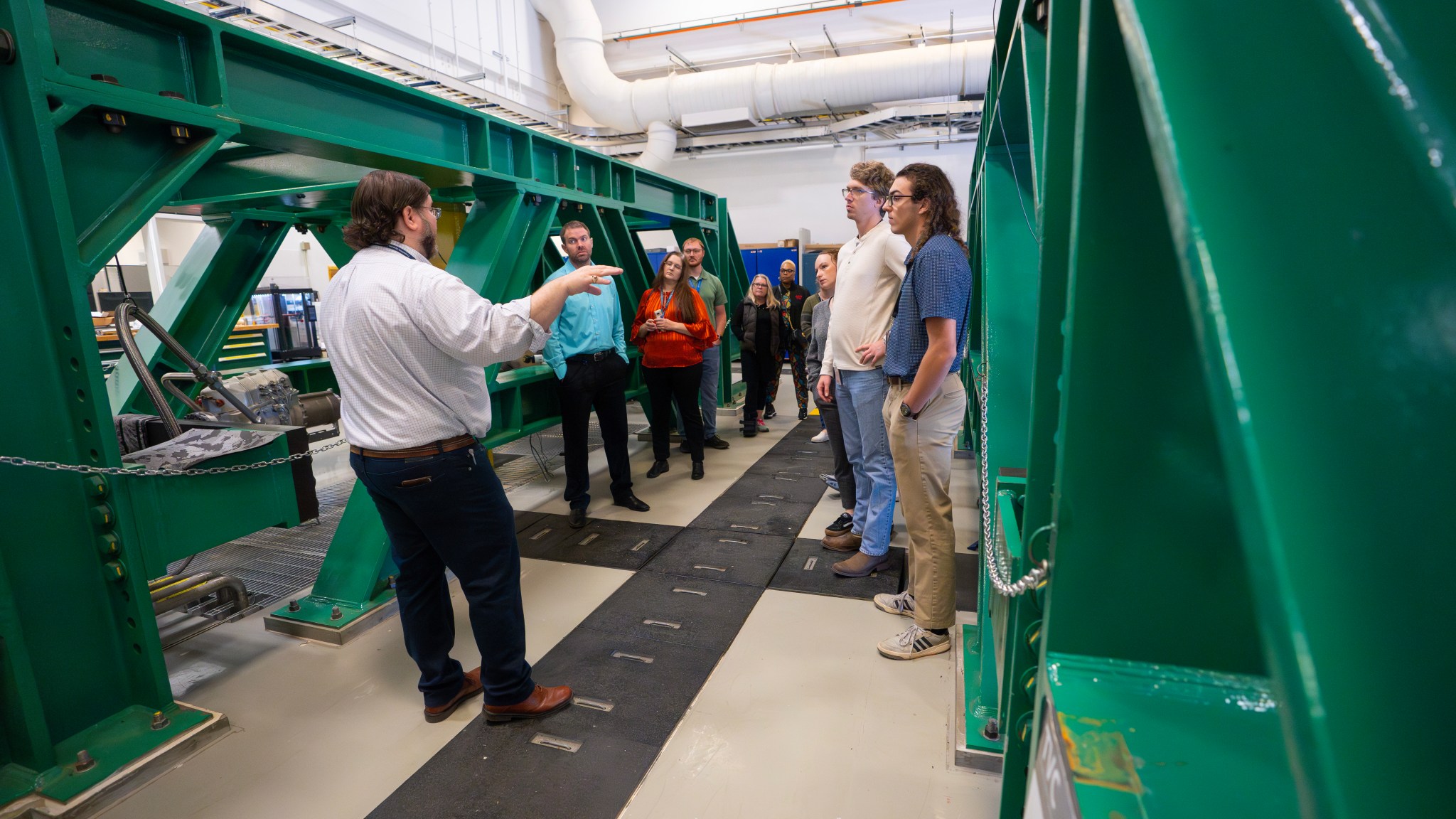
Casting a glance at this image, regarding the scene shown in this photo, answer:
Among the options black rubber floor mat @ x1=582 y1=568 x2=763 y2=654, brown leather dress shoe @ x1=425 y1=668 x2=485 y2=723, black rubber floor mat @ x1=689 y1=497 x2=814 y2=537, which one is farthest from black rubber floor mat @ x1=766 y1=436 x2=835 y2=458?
brown leather dress shoe @ x1=425 y1=668 x2=485 y2=723

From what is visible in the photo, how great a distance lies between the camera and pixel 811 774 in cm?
238

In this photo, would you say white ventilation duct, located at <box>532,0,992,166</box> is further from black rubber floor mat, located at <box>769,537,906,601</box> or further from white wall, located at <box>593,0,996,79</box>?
black rubber floor mat, located at <box>769,537,906,601</box>

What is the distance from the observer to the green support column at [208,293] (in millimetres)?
4254

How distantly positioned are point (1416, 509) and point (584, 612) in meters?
3.53

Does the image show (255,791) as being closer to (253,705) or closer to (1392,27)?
(253,705)

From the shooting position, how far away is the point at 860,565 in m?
3.91

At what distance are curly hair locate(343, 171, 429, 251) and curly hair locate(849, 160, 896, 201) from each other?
205 cm

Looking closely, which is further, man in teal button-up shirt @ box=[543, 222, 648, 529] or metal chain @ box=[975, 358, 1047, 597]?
man in teal button-up shirt @ box=[543, 222, 648, 529]

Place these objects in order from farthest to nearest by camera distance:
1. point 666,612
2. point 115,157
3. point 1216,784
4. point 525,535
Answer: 1. point 525,535
2. point 666,612
3. point 115,157
4. point 1216,784

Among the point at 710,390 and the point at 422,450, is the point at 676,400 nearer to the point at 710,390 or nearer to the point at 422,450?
the point at 710,390

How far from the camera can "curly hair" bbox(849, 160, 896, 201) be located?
342 centimetres

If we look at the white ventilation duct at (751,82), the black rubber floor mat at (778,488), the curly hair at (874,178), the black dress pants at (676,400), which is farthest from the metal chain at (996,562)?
the white ventilation duct at (751,82)

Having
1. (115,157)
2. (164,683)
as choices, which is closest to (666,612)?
(164,683)

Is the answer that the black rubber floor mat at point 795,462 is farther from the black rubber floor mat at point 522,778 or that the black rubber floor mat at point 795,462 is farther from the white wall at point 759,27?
the white wall at point 759,27
